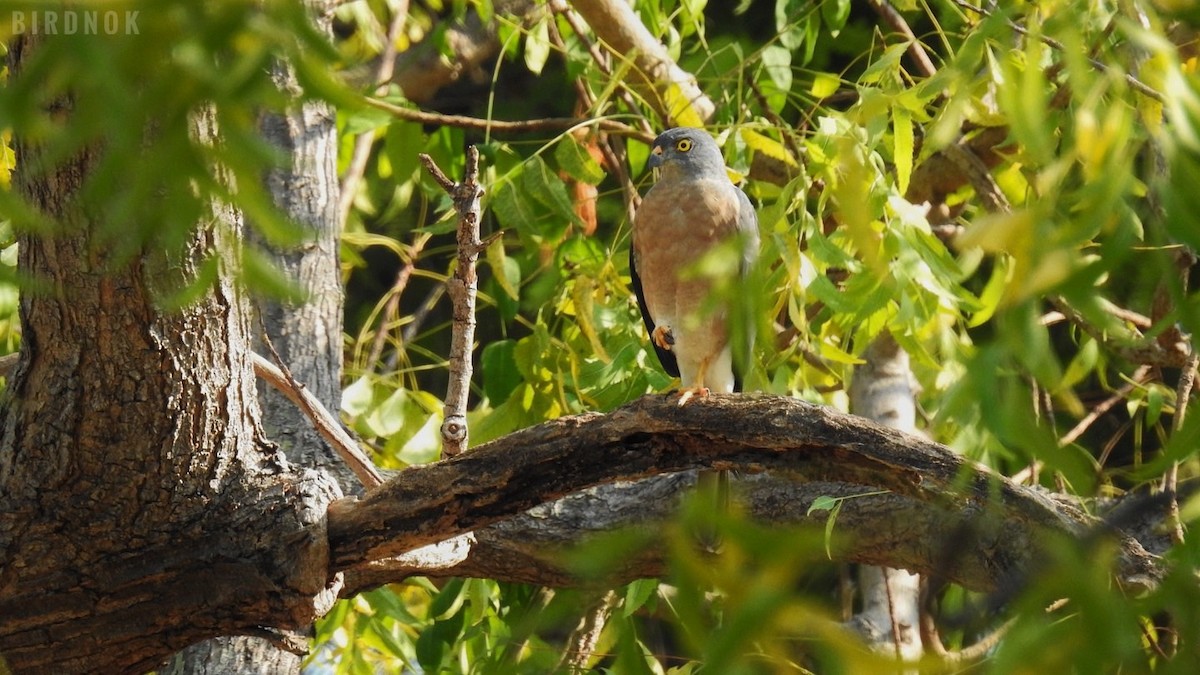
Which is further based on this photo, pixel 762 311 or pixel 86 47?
pixel 762 311

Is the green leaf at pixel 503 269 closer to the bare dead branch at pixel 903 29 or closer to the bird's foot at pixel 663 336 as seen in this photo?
the bird's foot at pixel 663 336

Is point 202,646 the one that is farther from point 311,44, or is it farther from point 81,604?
point 311,44

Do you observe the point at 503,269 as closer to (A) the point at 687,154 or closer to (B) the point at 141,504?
(A) the point at 687,154

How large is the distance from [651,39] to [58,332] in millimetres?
2068

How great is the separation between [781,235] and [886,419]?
166 cm

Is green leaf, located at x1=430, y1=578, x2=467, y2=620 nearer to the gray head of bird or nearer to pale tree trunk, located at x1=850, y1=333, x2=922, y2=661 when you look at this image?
pale tree trunk, located at x1=850, y1=333, x2=922, y2=661

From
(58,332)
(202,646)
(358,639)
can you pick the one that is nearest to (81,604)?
(58,332)

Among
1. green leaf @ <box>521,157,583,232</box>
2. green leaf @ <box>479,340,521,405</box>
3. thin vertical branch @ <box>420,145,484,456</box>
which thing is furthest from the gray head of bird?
thin vertical branch @ <box>420,145,484,456</box>

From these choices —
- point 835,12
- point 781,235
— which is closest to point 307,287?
A: point 781,235

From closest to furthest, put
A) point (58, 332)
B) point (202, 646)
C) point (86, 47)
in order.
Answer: point (86, 47) < point (58, 332) < point (202, 646)

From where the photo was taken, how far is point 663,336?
3695 mm

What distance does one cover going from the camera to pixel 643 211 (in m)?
3.77

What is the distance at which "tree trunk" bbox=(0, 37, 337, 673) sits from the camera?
7.68 ft

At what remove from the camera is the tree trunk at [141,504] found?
234 cm
